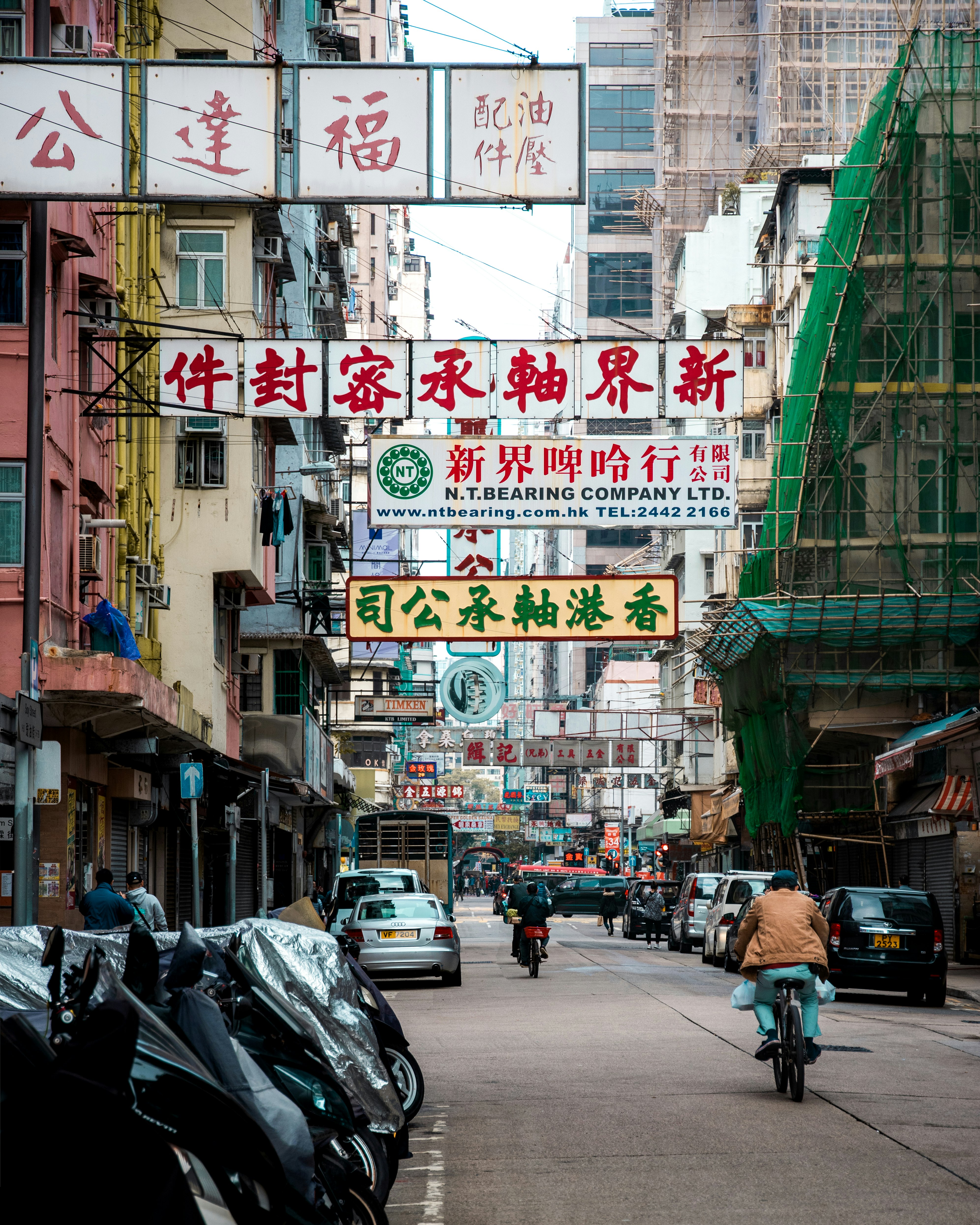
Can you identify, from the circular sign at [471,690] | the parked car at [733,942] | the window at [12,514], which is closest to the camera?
the window at [12,514]

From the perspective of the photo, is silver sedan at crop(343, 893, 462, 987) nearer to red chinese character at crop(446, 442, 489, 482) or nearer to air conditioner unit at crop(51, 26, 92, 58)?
red chinese character at crop(446, 442, 489, 482)

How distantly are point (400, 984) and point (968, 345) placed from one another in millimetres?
17297

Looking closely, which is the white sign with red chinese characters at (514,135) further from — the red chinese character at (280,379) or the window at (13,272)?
the window at (13,272)

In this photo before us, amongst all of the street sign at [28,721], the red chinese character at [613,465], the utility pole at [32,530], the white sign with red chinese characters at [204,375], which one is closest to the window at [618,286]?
the red chinese character at [613,465]

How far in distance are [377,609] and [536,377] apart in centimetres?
685

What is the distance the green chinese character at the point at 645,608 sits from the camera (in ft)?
81.5

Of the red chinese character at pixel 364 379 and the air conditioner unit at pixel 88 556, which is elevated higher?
the red chinese character at pixel 364 379

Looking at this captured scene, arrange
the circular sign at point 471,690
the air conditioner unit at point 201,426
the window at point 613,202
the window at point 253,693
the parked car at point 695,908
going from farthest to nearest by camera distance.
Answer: the window at point 613,202
the window at point 253,693
the circular sign at point 471,690
the parked car at point 695,908
the air conditioner unit at point 201,426

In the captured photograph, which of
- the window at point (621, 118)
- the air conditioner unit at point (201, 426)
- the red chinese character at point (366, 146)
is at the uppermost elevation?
the window at point (621, 118)

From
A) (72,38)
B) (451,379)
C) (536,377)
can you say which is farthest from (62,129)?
(72,38)

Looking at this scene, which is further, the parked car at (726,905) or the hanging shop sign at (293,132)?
the parked car at (726,905)

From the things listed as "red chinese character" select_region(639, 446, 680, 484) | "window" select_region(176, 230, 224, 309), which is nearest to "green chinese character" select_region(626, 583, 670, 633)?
"red chinese character" select_region(639, 446, 680, 484)

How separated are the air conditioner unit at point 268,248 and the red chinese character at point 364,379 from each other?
47.2 ft

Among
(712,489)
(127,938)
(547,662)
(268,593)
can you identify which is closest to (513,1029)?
(712,489)
